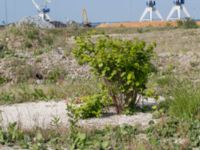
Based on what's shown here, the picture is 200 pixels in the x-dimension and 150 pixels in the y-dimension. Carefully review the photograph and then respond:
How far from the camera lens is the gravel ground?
293 inches

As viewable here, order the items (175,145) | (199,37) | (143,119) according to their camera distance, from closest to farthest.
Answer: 1. (175,145)
2. (143,119)
3. (199,37)

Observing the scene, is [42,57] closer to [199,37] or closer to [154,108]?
[154,108]

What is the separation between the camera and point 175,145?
596 cm

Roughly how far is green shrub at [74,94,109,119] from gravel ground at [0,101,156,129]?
13 cm

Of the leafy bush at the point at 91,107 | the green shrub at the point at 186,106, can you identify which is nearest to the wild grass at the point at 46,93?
the leafy bush at the point at 91,107

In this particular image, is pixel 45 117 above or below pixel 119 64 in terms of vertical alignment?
below

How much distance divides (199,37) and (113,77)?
24.4 meters

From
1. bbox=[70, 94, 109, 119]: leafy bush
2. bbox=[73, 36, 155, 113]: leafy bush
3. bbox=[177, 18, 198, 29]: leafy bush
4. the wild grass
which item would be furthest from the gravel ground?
bbox=[177, 18, 198, 29]: leafy bush

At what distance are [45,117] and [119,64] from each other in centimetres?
138

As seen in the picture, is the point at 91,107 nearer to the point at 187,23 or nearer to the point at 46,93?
the point at 46,93

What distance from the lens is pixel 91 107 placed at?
26.3 ft

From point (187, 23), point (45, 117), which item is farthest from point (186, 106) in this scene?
point (187, 23)

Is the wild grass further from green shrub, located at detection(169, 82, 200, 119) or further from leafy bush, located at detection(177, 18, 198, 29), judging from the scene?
leafy bush, located at detection(177, 18, 198, 29)

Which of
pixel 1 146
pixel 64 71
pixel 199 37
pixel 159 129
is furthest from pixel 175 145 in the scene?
pixel 199 37
